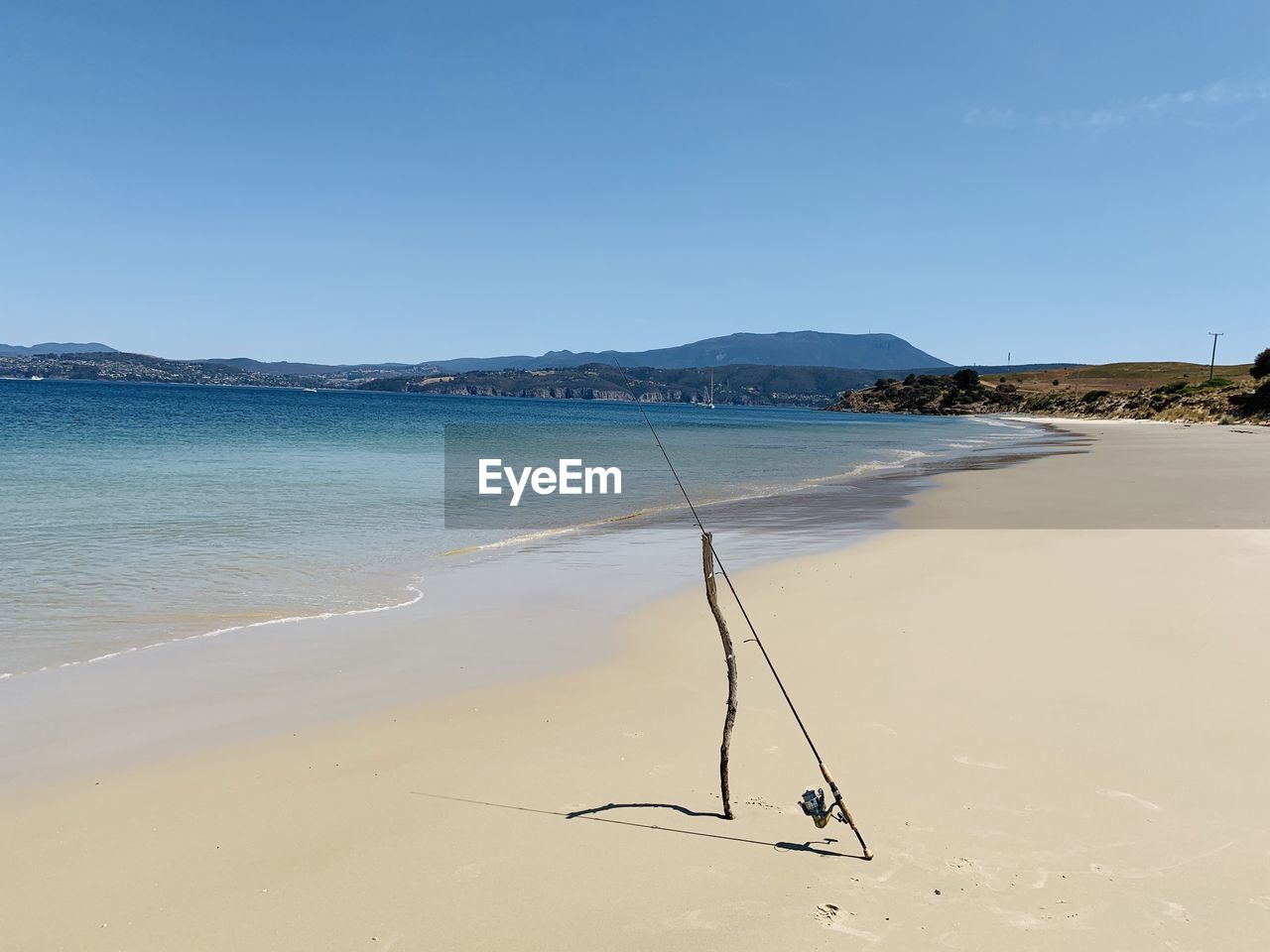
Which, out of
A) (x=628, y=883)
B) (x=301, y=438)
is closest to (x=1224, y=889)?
(x=628, y=883)

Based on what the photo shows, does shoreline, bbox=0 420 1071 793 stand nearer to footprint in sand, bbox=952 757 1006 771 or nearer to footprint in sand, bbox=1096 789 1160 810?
footprint in sand, bbox=952 757 1006 771

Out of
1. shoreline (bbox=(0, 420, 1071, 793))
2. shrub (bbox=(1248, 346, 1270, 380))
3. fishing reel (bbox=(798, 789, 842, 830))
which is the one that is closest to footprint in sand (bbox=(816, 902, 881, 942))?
fishing reel (bbox=(798, 789, 842, 830))

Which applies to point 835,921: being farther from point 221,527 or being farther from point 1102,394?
point 1102,394

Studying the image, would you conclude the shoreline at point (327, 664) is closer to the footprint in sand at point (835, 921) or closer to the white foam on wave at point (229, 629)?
the white foam on wave at point (229, 629)

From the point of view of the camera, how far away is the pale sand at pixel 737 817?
148 inches

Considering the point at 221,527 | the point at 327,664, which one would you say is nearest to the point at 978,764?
the point at 327,664

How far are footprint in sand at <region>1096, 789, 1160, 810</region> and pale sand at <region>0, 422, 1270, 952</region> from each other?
1.1 inches

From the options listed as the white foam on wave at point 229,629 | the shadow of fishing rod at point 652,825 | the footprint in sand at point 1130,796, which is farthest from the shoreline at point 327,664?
the footprint in sand at point 1130,796

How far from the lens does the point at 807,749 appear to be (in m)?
5.61

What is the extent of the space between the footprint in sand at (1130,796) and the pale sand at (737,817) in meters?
0.03

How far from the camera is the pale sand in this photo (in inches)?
148

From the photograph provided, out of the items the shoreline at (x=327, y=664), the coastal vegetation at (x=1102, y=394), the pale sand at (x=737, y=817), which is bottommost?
the shoreline at (x=327, y=664)

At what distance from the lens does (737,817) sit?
469 cm

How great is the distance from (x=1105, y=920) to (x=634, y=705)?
141 inches
